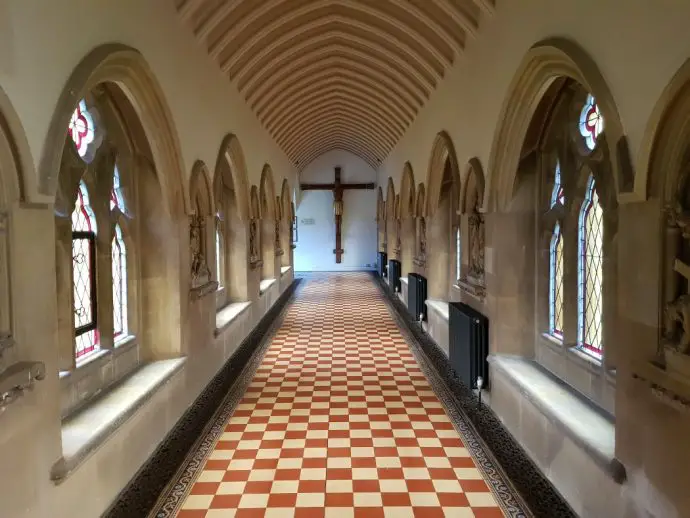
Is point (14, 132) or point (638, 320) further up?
point (14, 132)

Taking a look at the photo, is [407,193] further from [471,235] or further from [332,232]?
[332,232]

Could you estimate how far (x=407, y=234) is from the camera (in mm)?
11680

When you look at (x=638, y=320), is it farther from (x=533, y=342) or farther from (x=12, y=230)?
(x=12, y=230)

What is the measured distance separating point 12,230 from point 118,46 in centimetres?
160

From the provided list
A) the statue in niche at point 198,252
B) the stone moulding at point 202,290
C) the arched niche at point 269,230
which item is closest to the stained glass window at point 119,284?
the stone moulding at point 202,290

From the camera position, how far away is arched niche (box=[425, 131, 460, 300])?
818 cm

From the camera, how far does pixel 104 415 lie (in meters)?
3.49

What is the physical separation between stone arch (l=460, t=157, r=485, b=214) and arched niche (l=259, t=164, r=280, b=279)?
5426 mm

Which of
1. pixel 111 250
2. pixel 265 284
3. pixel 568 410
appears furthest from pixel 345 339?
pixel 568 410

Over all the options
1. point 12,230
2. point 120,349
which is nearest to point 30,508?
point 12,230

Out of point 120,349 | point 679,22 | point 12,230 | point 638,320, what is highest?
point 679,22

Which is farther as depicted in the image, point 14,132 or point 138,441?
point 138,441

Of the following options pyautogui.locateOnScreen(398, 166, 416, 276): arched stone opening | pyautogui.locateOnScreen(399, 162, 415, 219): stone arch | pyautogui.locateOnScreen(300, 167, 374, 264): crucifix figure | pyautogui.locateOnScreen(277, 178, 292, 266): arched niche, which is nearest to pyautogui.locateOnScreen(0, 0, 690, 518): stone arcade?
pyautogui.locateOnScreen(399, 162, 415, 219): stone arch

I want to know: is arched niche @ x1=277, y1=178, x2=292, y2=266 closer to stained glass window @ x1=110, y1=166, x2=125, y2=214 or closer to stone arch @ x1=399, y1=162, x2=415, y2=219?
stone arch @ x1=399, y1=162, x2=415, y2=219
